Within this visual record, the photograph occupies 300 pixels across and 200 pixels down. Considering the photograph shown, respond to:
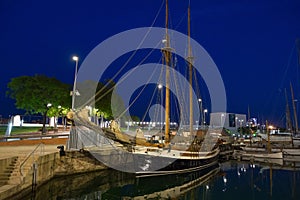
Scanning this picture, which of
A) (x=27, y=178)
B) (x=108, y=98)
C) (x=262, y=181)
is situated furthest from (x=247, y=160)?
(x=27, y=178)

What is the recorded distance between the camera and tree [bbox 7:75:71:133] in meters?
32.9

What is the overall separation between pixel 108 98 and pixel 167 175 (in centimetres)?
2591

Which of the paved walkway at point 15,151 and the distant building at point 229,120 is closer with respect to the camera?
the paved walkway at point 15,151

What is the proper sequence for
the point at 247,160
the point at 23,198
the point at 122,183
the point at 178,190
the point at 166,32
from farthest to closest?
the point at 247,160, the point at 166,32, the point at 122,183, the point at 178,190, the point at 23,198

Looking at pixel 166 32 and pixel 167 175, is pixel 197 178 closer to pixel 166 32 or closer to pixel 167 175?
pixel 167 175

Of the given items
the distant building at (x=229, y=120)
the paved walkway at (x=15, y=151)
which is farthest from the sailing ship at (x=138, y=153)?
the distant building at (x=229, y=120)

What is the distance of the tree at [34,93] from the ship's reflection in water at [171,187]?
17.3 metres

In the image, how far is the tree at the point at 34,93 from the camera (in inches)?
1296

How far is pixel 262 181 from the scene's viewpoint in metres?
21.3

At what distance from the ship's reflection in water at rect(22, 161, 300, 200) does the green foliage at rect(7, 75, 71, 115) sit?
17.5m

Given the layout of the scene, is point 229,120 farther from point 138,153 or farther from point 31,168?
point 31,168

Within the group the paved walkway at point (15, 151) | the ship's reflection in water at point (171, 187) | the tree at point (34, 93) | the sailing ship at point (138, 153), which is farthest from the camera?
the tree at point (34, 93)

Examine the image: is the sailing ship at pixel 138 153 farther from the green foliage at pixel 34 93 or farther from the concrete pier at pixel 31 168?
the green foliage at pixel 34 93

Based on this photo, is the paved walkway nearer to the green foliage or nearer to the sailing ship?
the sailing ship
